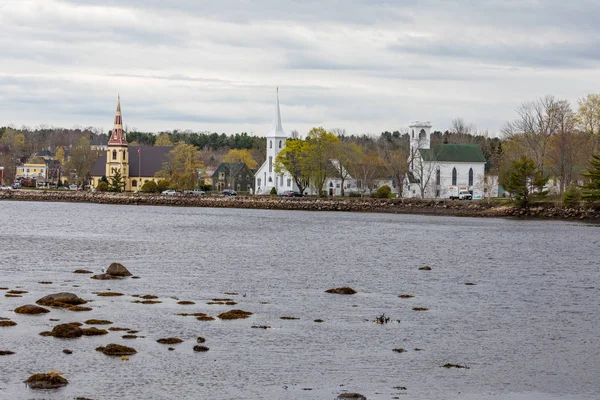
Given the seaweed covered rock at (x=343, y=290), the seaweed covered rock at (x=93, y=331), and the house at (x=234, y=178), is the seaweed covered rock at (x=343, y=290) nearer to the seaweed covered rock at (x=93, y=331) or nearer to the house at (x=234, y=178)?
the seaweed covered rock at (x=93, y=331)

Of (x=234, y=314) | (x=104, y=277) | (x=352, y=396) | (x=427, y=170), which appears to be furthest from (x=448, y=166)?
(x=352, y=396)

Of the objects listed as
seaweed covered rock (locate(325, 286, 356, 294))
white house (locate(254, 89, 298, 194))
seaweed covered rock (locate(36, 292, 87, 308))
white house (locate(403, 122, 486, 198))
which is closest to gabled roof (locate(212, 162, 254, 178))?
white house (locate(254, 89, 298, 194))

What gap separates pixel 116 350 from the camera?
2205 centimetres

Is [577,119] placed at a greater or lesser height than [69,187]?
greater

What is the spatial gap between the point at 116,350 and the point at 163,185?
126 metres

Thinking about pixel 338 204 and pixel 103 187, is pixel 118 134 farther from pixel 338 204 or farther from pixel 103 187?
pixel 338 204

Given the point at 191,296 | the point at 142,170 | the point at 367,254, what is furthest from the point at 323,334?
the point at 142,170

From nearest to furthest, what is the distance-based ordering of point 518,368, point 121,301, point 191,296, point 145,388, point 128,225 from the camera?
point 145,388, point 518,368, point 121,301, point 191,296, point 128,225

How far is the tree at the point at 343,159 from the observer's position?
12619cm

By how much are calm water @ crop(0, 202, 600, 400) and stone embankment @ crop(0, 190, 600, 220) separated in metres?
44.8

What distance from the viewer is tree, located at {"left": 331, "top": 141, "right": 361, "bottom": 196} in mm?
126188

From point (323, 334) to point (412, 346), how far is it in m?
2.86

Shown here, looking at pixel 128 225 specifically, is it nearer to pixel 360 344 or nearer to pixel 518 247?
pixel 518 247

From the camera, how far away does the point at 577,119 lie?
117 meters
